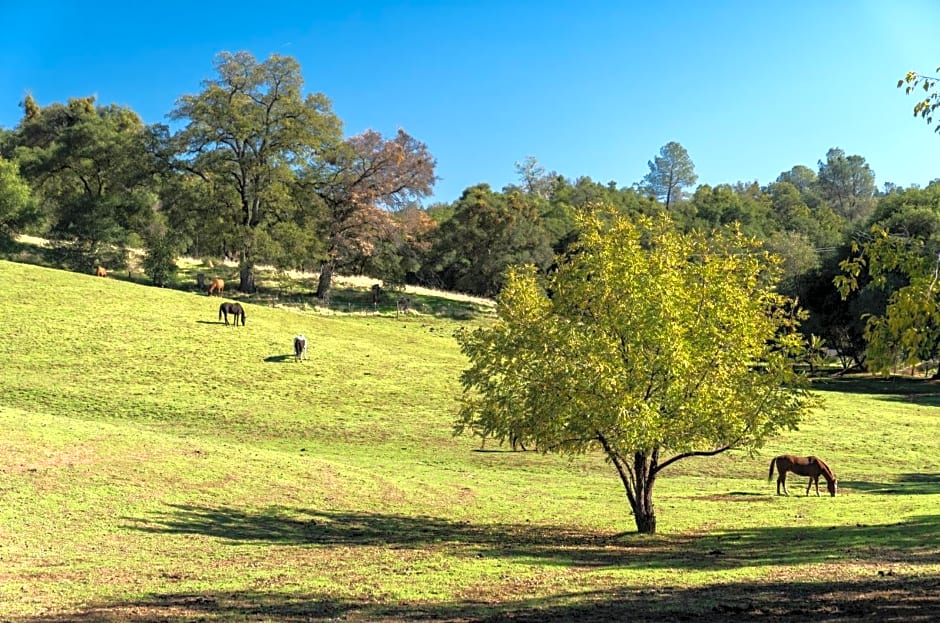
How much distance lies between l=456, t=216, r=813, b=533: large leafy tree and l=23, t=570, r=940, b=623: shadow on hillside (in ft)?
18.4

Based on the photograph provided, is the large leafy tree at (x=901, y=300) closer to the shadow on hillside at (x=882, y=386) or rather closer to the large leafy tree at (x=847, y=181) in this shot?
the shadow on hillside at (x=882, y=386)

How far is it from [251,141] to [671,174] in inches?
5329

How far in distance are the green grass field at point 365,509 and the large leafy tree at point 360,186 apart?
28639mm

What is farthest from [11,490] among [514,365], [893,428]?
[893,428]

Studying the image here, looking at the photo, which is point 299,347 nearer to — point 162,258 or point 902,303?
point 162,258

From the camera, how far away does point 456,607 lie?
1141 cm

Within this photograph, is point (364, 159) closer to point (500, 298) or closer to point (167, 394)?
point (167, 394)

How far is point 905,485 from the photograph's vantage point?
1080 inches

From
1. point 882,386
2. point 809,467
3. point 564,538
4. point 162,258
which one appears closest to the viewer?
point 564,538

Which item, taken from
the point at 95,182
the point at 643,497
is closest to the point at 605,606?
the point at 643,497

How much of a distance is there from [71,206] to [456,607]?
7191 centimetres

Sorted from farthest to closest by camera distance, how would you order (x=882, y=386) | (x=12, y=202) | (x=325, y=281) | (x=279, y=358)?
(x=325, y=281) → (x=12, y=202) → (x=882, y=386) → (x=279, y=358)

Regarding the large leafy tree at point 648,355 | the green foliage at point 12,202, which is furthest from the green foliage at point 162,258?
the large leafy tree at point 648,355

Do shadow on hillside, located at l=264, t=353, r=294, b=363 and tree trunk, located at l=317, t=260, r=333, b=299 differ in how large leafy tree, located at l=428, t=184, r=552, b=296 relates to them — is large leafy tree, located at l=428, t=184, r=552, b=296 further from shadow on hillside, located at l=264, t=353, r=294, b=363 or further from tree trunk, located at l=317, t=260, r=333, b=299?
shadow on hillside, located at l=264, t=353, r=294, b=363
